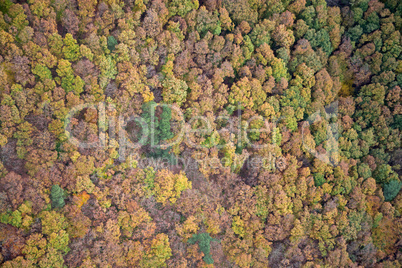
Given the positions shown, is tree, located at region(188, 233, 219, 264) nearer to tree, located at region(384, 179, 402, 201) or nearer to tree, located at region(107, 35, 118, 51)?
tree, located at region(107, 35, 118, 51)

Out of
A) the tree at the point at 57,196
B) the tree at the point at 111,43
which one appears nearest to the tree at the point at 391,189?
the tree at the point at 111,43

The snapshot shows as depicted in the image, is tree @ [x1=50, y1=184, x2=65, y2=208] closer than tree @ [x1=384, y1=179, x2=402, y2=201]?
Yes

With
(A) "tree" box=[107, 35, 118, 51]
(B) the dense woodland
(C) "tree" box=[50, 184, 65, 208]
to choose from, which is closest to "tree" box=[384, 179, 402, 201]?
(B) the dense woodland

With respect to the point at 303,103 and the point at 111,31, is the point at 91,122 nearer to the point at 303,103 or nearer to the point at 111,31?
the point at 111,31

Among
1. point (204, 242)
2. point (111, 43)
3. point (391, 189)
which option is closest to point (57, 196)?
point (111, 43)

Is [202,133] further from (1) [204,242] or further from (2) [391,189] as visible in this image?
(2) [391,189]

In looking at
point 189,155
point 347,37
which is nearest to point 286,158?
point 189,155
